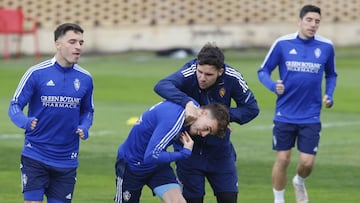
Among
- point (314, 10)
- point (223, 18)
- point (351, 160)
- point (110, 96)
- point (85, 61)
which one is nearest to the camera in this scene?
point (314, 10)

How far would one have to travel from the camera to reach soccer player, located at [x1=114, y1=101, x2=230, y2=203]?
422 inches

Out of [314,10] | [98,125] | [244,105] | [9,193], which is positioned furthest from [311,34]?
[98,125]

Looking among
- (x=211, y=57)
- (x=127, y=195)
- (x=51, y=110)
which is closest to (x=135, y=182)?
(x=127, y=195)

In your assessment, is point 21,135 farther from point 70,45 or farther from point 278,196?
point 70,45

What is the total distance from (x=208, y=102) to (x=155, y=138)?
1157mm

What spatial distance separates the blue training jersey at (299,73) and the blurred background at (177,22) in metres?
25.0

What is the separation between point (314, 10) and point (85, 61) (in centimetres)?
2315

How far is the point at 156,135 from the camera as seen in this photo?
1073 cm

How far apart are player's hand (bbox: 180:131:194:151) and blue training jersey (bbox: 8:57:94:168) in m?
1.17

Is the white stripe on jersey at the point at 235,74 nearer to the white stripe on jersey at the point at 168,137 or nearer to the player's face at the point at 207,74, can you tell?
the player's face at the point at 207,74

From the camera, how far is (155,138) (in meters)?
10.7

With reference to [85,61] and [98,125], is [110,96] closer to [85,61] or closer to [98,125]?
[98,125]

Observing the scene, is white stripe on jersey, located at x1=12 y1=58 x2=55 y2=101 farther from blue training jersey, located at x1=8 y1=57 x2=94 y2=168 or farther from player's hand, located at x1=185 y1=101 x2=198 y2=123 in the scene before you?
player's hand, located at x1=185 y1=101 x2=198 y2=123

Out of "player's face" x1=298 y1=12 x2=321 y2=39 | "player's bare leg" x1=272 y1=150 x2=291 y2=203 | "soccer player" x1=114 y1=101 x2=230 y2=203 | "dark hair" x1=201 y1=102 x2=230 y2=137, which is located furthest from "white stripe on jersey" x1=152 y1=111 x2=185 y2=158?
"player's face" x1=298 y1=12 x2=321 y2=39
